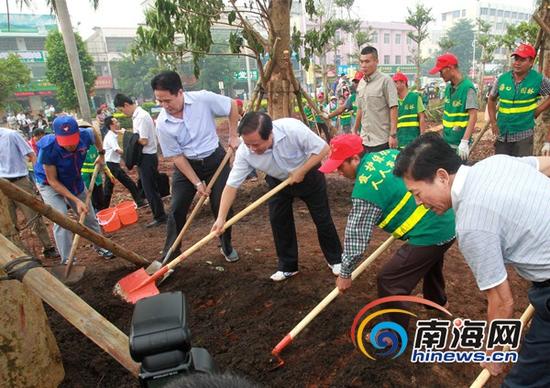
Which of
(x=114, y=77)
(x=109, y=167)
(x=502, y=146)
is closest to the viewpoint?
(x=502, y=146)

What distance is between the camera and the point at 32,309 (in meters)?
2.07

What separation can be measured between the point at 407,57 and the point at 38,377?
67477 millimetres

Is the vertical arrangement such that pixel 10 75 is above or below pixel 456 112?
above

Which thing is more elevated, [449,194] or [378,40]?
[378,40]

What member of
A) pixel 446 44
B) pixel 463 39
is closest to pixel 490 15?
pixel 463 39

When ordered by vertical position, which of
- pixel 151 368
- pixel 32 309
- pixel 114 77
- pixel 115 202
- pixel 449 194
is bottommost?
pixel 115 202

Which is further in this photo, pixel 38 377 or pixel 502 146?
pixel 502 146

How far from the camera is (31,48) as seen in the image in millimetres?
45906

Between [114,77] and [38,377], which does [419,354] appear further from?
[114,77]

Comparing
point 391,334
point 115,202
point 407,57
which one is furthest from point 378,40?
point 391,334

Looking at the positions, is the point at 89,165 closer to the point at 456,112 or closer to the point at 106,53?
the point at 456,112

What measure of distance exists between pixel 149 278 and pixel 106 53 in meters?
54.3

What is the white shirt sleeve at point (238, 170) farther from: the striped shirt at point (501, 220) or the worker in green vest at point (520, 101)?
the worker in green vest at point (520, 101)

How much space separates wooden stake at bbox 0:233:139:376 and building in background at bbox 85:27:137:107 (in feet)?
164
